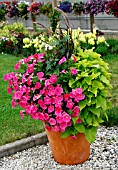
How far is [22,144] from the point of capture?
4492mm

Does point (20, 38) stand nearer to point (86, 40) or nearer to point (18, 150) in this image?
point (86, 40)

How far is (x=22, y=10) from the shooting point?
13672 mm

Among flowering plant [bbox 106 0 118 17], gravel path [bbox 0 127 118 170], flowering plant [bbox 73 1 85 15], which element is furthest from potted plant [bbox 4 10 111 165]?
flowering plant [bbox 73 1 85 15]

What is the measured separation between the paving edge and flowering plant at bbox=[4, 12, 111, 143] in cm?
70

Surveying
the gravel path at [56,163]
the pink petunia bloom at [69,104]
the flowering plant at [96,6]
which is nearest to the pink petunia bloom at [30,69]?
the pink petunia bloom at [69,104]

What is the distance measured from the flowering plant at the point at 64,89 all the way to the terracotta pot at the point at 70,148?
12 cm

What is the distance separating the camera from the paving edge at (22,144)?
4425mm

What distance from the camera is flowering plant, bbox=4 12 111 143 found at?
12.1 ft

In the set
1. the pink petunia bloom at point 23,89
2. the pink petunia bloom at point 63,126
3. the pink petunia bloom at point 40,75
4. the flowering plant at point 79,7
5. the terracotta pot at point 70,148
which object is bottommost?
the flowering plant at point 79,7

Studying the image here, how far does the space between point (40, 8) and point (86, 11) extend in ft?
5.18

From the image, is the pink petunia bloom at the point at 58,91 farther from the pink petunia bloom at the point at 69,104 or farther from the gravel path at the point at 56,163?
the gravel path at the point at 56,163

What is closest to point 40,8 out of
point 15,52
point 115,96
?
point 15,52

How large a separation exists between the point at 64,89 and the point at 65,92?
3cm

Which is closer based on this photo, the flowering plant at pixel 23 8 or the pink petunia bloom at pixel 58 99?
the pink petunia bloom at pixel 58 99
